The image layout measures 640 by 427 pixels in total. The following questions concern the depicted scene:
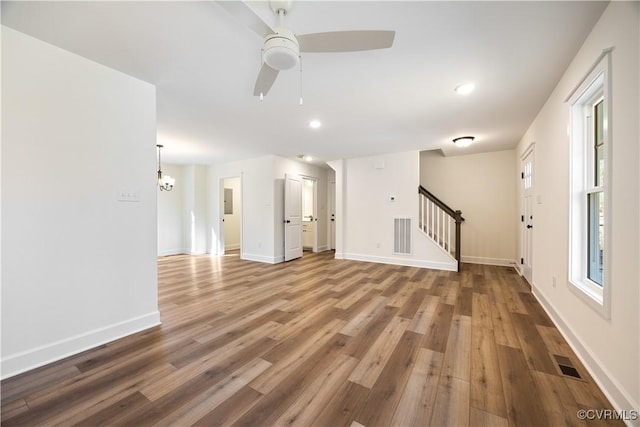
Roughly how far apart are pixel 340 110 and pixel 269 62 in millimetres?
1702

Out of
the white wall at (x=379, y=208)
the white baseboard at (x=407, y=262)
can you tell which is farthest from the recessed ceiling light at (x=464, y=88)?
the white baseboard at (x=407, y=262)

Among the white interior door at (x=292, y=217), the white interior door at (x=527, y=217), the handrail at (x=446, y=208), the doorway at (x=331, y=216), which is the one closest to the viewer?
the white interior door at (x=527, y=217)

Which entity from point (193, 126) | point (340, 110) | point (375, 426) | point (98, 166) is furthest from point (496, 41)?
point (193, 126)

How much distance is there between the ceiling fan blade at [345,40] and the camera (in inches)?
54.1

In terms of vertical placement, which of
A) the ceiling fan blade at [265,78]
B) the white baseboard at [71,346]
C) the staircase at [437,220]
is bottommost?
the white baseboard at [71,346]

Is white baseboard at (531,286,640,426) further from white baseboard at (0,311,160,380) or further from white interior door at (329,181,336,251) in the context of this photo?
white interior door at (329,181,336,251)

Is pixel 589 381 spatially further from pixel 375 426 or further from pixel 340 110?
pixel 340 110

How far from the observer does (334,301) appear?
10.1 ft

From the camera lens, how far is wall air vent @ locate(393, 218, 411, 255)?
516 centimetres

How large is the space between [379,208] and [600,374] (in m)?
4.10

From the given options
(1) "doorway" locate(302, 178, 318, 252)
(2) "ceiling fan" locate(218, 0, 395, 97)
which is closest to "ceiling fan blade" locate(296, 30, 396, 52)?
(2) "ceiling fan" locate(218, 0, 395, 97)

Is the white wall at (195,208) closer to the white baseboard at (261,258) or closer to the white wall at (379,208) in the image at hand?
the white baseboard at (261,258)

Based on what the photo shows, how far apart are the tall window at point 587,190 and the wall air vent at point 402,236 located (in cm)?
305

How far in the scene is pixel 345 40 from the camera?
56.9 inches
